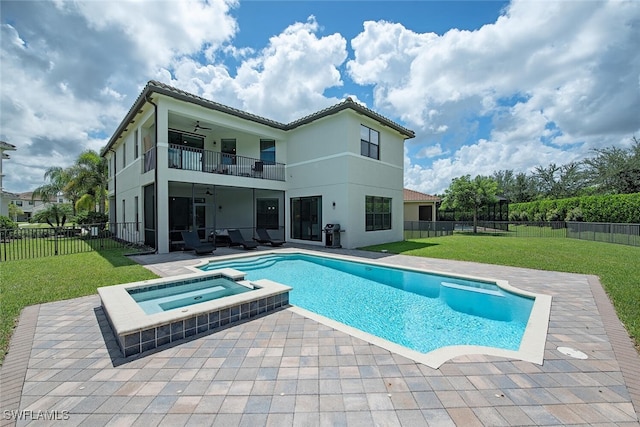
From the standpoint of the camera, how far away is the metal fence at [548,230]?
14945 mm

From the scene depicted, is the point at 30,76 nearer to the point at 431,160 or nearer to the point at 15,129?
the point at 15,129

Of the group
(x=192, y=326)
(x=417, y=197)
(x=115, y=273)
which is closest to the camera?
(x=192, y=326)

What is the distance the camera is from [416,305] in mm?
6133

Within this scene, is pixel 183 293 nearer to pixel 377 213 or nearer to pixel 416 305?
pixel 416 305

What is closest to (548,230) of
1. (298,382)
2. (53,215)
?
(298,382)

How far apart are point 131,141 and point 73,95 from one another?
10.0 ft

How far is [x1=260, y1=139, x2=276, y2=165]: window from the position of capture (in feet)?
53.5

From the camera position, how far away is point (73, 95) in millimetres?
13102

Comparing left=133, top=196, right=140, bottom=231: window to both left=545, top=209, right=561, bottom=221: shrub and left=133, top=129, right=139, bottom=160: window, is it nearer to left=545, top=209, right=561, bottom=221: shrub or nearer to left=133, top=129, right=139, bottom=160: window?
left=133, top=129, right=139, bottom=160: window

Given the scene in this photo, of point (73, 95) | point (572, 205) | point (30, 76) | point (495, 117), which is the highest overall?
point (495, 117)

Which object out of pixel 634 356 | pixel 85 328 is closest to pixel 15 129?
pixel 85 328

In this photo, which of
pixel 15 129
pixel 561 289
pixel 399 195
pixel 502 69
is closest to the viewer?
pixel 561 289

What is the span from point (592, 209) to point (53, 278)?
1286 inches

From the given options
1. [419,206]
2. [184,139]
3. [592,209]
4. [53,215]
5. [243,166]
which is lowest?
[53,215]
